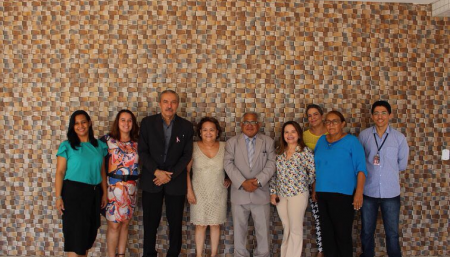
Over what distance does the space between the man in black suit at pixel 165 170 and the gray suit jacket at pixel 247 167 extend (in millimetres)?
440

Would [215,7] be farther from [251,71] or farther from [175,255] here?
[175,255]

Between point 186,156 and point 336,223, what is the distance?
161 centimetres

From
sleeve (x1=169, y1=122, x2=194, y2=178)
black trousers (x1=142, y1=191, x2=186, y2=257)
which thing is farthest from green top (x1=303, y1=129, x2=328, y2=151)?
black trousers (x1=142, y1=191, x2=186, y2=257)

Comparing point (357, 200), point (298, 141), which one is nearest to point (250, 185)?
point (298, 141)

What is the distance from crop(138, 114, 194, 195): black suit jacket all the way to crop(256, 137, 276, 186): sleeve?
2.48 ft

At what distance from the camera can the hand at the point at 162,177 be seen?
139 inches

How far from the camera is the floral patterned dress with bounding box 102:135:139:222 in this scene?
351 centimetres

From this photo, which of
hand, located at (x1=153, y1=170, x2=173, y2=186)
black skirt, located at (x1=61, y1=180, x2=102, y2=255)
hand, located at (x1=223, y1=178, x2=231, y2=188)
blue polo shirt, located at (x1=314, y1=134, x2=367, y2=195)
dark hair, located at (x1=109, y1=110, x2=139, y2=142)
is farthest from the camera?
hand, located at (x1=223, y1=178, x2=231, y2=188)

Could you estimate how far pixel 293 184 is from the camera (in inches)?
139

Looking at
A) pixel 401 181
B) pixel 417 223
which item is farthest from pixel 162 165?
pixel 417 223

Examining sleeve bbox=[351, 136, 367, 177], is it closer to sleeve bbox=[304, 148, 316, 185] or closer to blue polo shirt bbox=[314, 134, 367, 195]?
blue polo shirt bbox=[314, 134, 367, 195]

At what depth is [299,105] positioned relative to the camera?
4121 mm

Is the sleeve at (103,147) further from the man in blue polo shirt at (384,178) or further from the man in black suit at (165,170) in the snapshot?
the man in blue polo shirt at (384,178)

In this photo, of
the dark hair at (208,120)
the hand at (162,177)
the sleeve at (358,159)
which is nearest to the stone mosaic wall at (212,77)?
the dark hair at (208,120)
